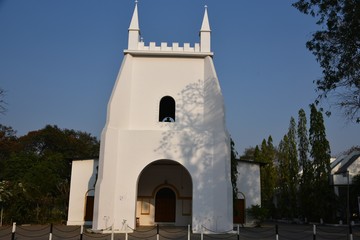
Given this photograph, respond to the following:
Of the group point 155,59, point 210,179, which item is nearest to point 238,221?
point 210,179

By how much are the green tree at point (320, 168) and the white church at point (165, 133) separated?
11.1 m

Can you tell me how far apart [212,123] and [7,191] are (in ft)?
43.4

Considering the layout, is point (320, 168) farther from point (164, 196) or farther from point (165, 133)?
point (165, 133)

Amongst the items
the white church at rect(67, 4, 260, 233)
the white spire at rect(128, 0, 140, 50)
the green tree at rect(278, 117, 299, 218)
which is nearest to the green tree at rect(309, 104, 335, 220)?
the green tree at rect(278, 117, 299, 218)

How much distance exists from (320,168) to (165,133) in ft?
46.0

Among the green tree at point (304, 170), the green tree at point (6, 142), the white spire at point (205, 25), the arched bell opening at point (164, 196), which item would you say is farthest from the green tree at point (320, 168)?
the green tree at point (6, 142)

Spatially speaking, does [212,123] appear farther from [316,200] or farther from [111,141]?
[316,200]

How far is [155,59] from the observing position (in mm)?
19031

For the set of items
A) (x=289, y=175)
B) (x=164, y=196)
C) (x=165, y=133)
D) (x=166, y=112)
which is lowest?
(x=164, y=196)

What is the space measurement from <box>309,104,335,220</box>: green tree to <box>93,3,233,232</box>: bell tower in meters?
11.2

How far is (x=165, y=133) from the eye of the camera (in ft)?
58.0

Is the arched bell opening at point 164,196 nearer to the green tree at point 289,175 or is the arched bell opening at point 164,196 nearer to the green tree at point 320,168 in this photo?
the green tree at point 320,168

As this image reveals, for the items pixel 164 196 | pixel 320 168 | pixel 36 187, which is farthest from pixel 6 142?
pixel 320 168

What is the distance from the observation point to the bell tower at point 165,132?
1670cm
